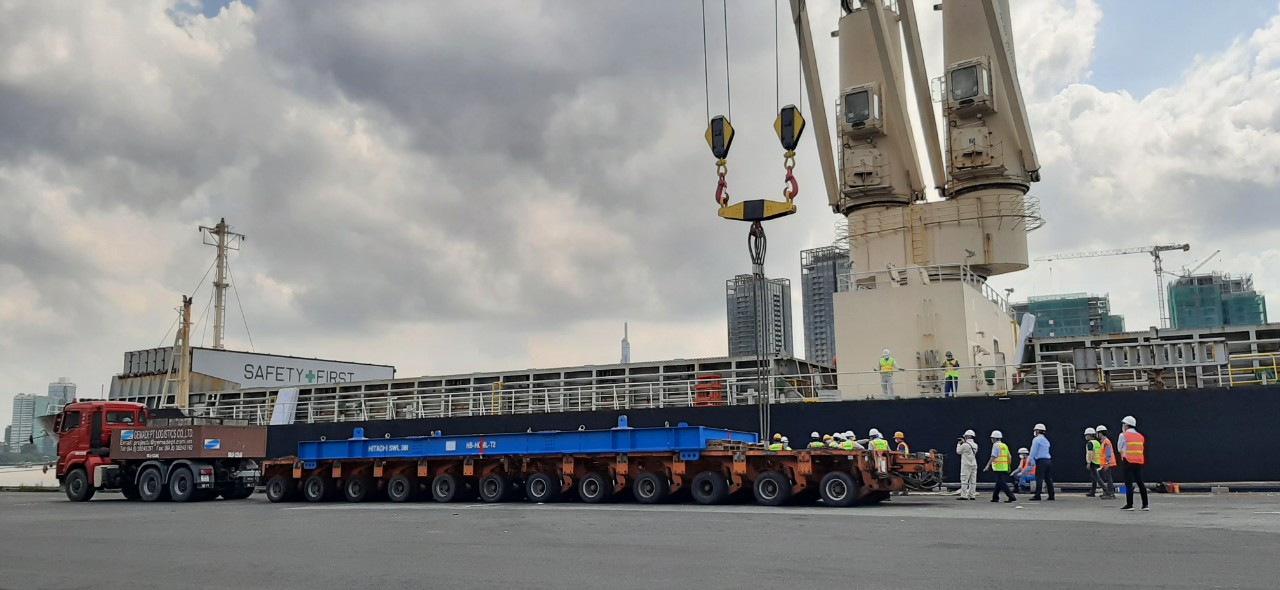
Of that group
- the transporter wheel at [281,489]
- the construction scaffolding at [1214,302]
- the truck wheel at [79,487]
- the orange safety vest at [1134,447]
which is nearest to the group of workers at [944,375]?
the orange safety vest at [1134,447]

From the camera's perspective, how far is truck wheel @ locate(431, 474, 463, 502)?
21906 mm

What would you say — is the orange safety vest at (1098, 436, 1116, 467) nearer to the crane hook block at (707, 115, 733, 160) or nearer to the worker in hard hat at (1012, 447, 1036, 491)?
the worker in hard hat at (1012, 447, 1036, 491)


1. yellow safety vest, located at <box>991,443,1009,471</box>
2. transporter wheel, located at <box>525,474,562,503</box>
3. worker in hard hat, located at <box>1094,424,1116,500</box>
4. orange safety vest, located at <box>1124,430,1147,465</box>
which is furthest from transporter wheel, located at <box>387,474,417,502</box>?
orange safety vest, located at <box>1124,430,1147,465</box>

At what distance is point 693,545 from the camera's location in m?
11.4

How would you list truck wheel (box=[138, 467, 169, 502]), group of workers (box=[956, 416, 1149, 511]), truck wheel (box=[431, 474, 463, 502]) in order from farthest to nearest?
truck wheel (box=[138, 467, 169, 502]), truck wheel (box=[431, 474, 463, 502]), group of workers (box=[956, 416, 1149, 511])

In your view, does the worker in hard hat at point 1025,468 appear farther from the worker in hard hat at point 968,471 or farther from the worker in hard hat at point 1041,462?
the worker in hard hat at point 968,471

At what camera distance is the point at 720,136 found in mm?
19734

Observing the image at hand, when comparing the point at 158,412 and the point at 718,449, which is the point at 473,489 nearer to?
the point at 718,449

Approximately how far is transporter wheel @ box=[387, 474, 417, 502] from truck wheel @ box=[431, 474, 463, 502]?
768 mm

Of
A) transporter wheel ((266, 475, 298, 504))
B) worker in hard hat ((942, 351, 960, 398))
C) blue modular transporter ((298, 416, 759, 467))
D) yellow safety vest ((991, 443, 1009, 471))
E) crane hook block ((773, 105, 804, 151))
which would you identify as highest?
crane hook block ((773, 105, 804, 151))

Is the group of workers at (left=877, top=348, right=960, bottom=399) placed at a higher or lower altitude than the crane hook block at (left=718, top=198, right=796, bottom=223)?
lower

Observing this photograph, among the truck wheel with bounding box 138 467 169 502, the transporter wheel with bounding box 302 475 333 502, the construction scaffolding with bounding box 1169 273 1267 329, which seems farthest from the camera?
the construction scaffolding with bounding box 1169 273 1267 329

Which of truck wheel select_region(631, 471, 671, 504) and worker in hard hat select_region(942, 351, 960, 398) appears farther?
worker in hard hat select_region(942, 351, 960, 398)

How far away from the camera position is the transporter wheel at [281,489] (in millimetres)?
23812
